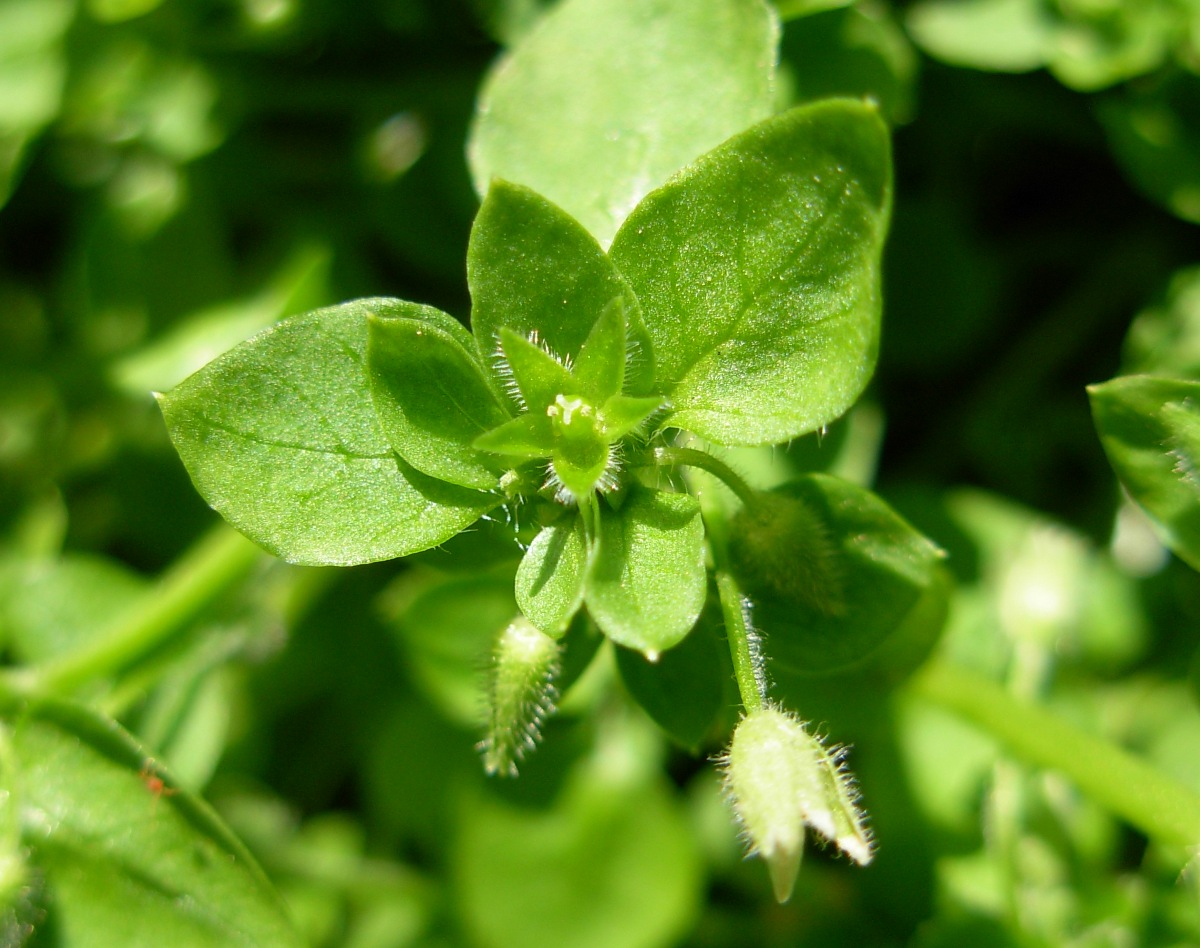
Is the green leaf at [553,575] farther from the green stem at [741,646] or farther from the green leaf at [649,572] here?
the green stem at [741,646]

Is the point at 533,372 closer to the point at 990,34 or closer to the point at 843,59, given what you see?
the point at 843,59

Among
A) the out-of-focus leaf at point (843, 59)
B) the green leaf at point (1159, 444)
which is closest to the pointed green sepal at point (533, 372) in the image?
the green leaf at point (1159, 444)

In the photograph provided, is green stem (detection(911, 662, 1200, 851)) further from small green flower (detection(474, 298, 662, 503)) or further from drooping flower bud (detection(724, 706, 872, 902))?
small green flower (detection(474, 298, 662, 503))

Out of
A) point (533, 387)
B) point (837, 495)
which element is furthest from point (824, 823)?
point (533, 387)

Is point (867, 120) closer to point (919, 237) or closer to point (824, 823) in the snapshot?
point (824, 823)

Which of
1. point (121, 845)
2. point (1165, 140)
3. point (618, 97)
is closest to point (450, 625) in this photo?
point (121, 845)

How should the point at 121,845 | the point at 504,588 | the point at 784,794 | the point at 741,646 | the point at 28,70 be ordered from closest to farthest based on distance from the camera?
the point at 784,794 → the point at 741,646 → the point at 121,845 → the point at 504,588 → the point at 28,70
